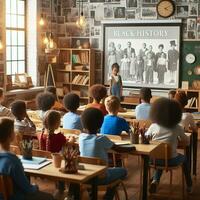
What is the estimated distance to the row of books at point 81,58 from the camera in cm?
1039

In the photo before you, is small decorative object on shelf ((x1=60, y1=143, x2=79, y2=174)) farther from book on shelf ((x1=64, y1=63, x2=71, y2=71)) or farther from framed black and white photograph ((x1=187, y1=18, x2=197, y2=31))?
book on shelf ((x1=64, y1=63, x2=71, y2=71))

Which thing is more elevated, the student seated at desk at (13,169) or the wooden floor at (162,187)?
the student seated at desk at (13,169)

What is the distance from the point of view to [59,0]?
10.6 m

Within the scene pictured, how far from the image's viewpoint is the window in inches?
372

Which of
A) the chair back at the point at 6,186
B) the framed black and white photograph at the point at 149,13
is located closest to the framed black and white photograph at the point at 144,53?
the framed black and white photograph at the point at 149,13

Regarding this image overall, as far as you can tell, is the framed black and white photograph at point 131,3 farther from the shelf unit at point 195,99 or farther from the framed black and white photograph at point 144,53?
the shelf unit at point 195,99

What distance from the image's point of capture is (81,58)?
34.4ft

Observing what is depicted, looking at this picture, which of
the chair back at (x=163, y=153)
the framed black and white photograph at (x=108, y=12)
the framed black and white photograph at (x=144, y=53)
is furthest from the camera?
the framed black and white photograph at (x=108, y=12)

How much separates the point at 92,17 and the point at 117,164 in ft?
19.8

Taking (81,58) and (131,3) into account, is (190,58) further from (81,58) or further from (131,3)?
(81,58)

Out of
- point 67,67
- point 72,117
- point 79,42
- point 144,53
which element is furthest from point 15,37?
point 72,117

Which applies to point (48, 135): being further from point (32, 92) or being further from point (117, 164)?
point (32, 92)

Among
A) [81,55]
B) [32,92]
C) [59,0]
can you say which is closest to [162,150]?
[32,92]

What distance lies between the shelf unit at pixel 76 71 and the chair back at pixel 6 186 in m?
7.14
